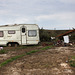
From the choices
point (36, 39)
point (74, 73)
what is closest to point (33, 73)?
point (74, 73)

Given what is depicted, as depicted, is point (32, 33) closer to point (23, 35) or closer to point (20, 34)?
point (23, 35)

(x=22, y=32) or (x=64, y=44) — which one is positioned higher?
(x=22, y=32)

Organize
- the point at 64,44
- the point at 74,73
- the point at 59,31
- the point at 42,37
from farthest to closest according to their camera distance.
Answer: the point at 59,31 < the point at 42,37 < the point at 64,44 < the point at 74,73

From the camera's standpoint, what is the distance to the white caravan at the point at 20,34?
12133mm

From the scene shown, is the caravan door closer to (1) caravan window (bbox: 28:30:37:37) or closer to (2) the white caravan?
(2) the white caravan

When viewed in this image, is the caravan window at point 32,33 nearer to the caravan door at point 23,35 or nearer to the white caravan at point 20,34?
the white caravan at point 20,34

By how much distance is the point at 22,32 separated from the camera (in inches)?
483

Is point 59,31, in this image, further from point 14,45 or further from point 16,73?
point 16,73

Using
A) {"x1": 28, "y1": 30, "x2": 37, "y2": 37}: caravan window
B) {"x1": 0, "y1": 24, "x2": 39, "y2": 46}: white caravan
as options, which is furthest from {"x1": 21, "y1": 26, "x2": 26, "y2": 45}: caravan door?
{"x1": 28, "y1": 30, "x2": 37, "y2": 37}: caravan window

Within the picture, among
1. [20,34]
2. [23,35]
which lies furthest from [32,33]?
[20,34]

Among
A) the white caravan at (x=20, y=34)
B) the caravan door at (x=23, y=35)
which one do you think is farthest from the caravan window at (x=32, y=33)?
the caravan door at (x=23, y=35)

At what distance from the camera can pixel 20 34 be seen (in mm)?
12227

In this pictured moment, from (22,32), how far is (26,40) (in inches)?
40.6

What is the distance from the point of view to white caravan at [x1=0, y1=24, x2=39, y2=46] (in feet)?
39.8
